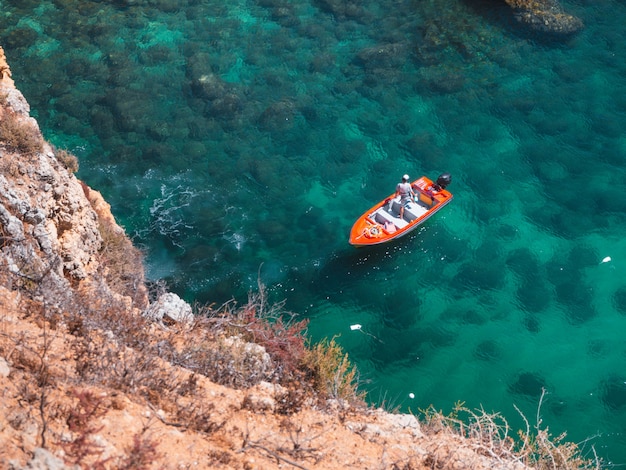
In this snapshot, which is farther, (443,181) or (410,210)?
(443,181)

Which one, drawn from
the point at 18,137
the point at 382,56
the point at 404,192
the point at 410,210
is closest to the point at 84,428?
the point at 18,137

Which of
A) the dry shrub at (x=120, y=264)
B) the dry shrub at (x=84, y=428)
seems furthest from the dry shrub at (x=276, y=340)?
the dry shrub at (x=84, y=428)

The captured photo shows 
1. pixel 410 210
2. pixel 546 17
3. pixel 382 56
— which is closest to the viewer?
pixel 410 210

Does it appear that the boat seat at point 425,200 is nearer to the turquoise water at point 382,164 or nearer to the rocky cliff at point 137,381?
the turquoise water at point 382,164

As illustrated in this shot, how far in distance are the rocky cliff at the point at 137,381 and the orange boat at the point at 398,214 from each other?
746 cm

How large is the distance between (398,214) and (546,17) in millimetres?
13825

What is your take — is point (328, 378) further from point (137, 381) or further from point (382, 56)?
point (382, 56)

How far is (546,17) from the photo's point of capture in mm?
27062

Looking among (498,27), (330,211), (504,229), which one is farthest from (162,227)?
(498,27)

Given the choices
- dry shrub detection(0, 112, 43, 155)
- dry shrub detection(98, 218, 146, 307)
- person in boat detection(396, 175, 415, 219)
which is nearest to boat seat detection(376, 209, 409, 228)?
person in boat detection(396, 175, 415, 219)

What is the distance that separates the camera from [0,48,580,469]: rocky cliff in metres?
7.56

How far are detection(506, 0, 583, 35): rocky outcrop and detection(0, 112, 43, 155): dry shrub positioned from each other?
74.2 feet

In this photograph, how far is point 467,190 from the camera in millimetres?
21828

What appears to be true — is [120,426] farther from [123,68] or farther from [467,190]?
[123,68]
